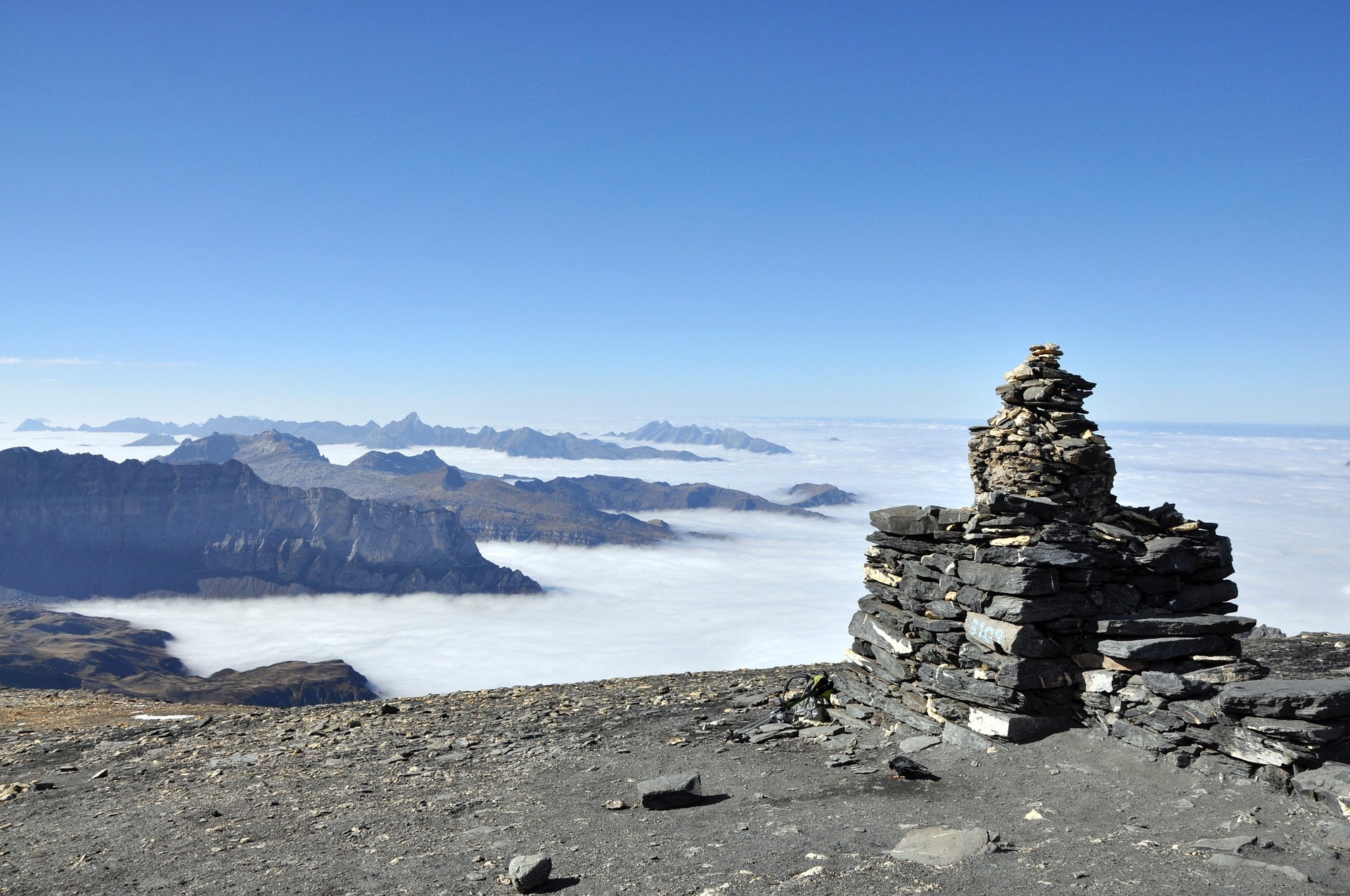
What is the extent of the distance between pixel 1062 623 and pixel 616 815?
636cm

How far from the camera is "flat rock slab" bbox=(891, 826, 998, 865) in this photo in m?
7.33

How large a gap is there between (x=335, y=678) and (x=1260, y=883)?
723 ft

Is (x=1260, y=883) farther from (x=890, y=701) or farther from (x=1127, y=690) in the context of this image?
(x=890, y=701)

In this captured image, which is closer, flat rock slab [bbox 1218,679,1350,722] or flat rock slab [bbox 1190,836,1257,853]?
flat rock slab [bbox 1190,836,1257,853]

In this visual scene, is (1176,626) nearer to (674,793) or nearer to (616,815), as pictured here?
(674,793)

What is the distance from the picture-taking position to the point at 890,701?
12.3 metres

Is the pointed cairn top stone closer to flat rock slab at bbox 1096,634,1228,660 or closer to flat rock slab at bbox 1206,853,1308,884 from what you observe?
flat rock slab at bbox 1096,634,1228,660

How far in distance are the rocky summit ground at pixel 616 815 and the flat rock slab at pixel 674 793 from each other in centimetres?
13

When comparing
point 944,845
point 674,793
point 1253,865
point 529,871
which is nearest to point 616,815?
point 674,793

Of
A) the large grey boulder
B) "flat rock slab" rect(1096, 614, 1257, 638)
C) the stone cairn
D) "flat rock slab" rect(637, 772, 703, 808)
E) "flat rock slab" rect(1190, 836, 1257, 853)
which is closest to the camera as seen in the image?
"flat rock slab" rect(1190, 836, 1257, 853)

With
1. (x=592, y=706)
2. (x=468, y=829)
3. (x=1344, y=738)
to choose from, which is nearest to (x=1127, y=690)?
(x=1344, y=738)

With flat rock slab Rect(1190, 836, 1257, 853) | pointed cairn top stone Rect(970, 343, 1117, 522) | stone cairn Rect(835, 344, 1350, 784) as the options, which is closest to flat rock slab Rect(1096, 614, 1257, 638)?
stone cairn Rect(835, 344, 1350, 784)

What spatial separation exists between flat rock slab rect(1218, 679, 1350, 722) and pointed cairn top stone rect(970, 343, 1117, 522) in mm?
3892

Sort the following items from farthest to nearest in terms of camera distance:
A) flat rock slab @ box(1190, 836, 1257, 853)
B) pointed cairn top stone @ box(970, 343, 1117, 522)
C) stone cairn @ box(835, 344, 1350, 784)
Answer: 1. pointed cairn top stone @ box(970, 343, 1117, 522)
2. stone cairn @ box(835, 344, 1350, 784)
3. flat rock slab @ box(1190, 836, 1257, 853)
